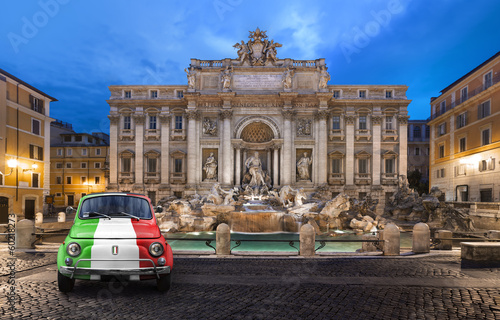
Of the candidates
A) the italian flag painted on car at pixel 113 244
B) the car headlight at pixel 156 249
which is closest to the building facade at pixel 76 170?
the italian flag painted on car at pixel 113 244

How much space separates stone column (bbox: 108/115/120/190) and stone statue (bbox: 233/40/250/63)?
15965 mm

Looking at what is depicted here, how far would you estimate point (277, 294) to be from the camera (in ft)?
22.9

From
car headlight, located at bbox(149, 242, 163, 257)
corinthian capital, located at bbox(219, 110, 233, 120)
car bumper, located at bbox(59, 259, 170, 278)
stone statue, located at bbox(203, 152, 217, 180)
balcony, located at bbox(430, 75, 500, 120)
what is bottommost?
car bumper, located at bbox(59, 259, 170, 278)

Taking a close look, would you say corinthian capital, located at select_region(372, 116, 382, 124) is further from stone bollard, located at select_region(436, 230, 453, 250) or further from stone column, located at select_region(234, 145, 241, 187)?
stone bollard, located at select_region(436, 230, 453, 250)

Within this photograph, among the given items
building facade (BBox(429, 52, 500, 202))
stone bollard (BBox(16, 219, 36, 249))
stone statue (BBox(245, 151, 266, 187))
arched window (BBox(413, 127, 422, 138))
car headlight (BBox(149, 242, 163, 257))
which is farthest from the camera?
arched window (BBox(413, 127, 422, 138))

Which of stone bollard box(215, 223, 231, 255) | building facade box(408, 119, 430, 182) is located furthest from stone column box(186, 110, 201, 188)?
building facade box(408, 119, 430, 182)

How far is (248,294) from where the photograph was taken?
695 cm

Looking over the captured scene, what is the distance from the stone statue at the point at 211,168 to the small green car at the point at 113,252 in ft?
88.5

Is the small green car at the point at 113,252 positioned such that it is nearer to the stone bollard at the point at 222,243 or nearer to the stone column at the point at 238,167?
the stone bollard at the point at 222,243

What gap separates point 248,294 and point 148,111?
32.2 m

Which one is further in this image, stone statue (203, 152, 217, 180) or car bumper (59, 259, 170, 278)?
stone statue (203, 152, 217, 180)

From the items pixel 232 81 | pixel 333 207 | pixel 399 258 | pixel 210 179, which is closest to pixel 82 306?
pixel 399 258

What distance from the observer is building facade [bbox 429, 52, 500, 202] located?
91.5 feet

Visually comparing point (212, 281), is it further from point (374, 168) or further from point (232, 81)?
point (374, 168)
